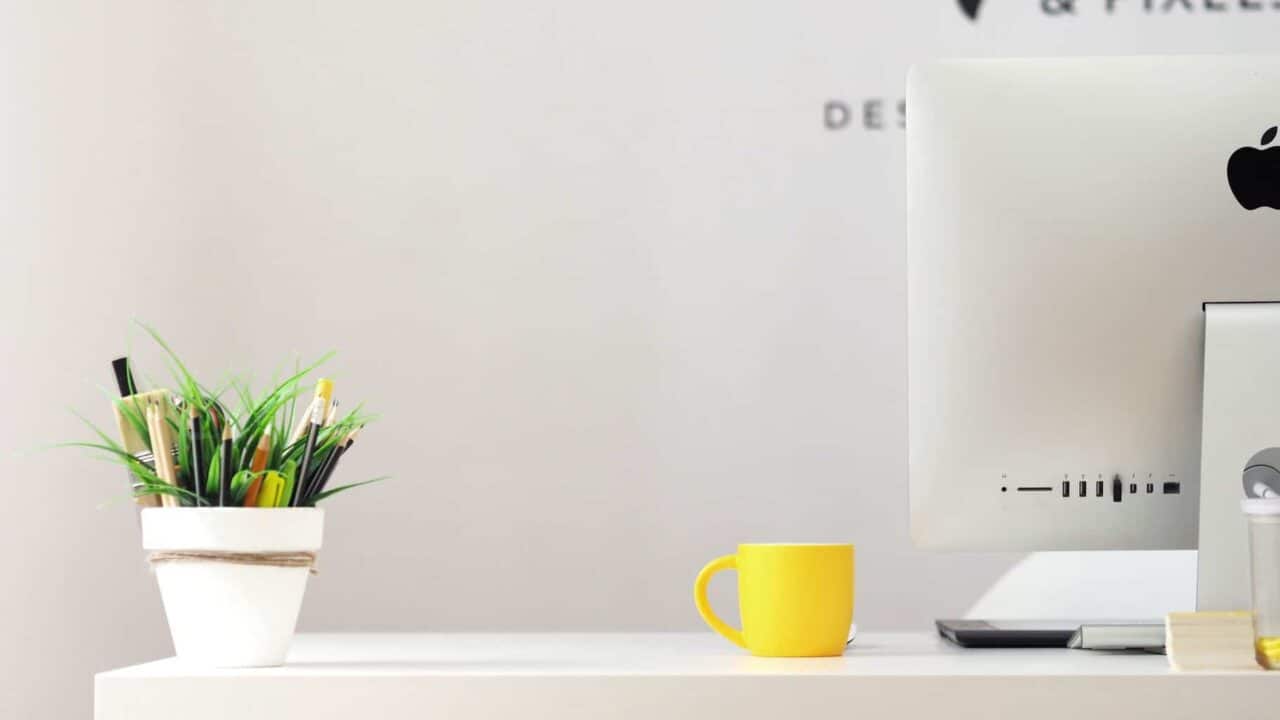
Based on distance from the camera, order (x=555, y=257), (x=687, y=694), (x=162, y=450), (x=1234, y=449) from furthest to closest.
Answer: (x=555, y=257) → (x=1234, y=449) → (x=162, y=450) → (x=687, y=694)

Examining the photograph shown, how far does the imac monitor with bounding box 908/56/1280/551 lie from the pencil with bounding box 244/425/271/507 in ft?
1.67

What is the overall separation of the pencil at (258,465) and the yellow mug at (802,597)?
0.33m

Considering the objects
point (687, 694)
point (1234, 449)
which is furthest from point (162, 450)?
point (1234, 449)

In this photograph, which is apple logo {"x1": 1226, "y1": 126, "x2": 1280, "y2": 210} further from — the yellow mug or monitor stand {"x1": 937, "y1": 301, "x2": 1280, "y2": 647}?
the yellow mug

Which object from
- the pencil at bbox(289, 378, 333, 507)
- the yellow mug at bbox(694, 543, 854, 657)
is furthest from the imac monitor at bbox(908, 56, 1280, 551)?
the pencil at bbox(289, 378, 333, 507)

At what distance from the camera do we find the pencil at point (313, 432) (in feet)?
2.74

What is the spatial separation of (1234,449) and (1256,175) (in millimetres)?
227

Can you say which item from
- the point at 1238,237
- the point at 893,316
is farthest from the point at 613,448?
the point at 1238,237

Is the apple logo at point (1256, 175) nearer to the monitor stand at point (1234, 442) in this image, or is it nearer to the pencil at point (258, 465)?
the monitor stand at point (1234, 442)

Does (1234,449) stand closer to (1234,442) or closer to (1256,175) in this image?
(1234,442)

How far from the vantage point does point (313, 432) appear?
845 millimetres

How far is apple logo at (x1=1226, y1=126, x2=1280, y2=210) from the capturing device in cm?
101

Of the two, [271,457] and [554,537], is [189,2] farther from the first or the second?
[271,457]

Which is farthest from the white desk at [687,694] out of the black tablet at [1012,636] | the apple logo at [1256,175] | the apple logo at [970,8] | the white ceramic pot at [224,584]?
the apple logo at [970,8]
